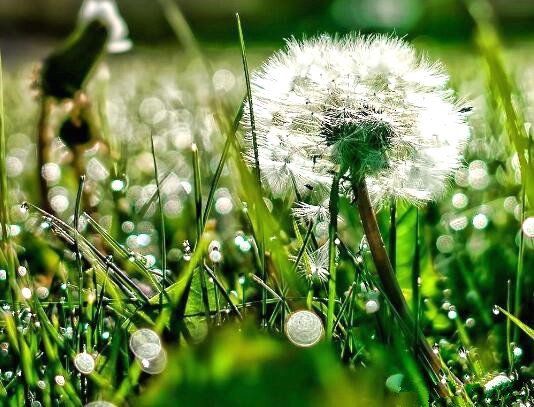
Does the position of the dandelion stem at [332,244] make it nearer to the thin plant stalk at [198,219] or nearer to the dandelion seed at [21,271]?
the thin plant stalk at [198,219]

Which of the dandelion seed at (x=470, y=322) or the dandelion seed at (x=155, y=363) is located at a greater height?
the dandelion seed at (x=155, y=363)

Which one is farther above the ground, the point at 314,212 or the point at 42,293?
the point at 314,212

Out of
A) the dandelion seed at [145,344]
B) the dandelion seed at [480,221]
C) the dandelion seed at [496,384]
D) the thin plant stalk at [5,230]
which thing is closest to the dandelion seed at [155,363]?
the dandelion seed at [145,344]

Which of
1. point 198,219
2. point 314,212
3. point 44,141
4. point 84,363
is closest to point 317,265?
point 314,212

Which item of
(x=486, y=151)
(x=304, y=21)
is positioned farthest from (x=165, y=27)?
(x=486, y=151)

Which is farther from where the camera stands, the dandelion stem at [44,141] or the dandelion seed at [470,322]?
the dandelion stem at [44,141]

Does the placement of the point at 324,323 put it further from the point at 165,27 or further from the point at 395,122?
the point at 165,27

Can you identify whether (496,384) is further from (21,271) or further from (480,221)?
(480,221)
